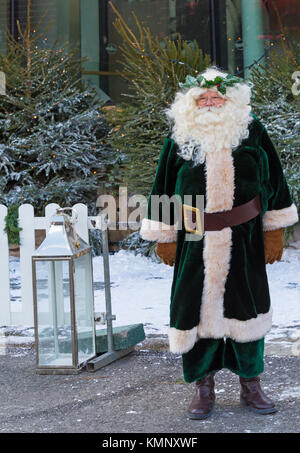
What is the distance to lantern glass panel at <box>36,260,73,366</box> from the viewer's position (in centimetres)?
429

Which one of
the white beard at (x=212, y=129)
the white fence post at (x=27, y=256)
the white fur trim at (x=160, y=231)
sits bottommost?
the white fence post at (x=27, y=256)

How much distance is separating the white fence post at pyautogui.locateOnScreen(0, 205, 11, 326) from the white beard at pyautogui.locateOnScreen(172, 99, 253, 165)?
2069 mm

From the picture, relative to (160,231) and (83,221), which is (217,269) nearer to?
(160,231)

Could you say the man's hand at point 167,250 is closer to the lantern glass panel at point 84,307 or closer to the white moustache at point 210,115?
the white moustache at point 210,115

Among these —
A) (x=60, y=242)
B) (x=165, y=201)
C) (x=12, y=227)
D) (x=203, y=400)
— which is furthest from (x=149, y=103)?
(x=203, y=400)

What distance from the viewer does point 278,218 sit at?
3625mm

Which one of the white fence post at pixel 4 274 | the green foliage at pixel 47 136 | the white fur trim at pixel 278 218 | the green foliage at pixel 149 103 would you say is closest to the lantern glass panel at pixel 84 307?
the white fence post at pixel 4 274

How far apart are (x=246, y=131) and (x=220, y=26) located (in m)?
7.27

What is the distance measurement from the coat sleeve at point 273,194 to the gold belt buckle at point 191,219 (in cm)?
36

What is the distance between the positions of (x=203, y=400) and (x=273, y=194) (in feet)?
→ 3.69

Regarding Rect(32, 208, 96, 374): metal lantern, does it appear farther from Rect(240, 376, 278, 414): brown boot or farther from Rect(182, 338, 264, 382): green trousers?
Rect(240, 376, 278, 414): brown boot

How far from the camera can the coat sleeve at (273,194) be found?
3617 mm

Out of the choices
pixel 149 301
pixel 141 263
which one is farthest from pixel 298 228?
pixel 149 301

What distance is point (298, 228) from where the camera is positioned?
8211 mm
